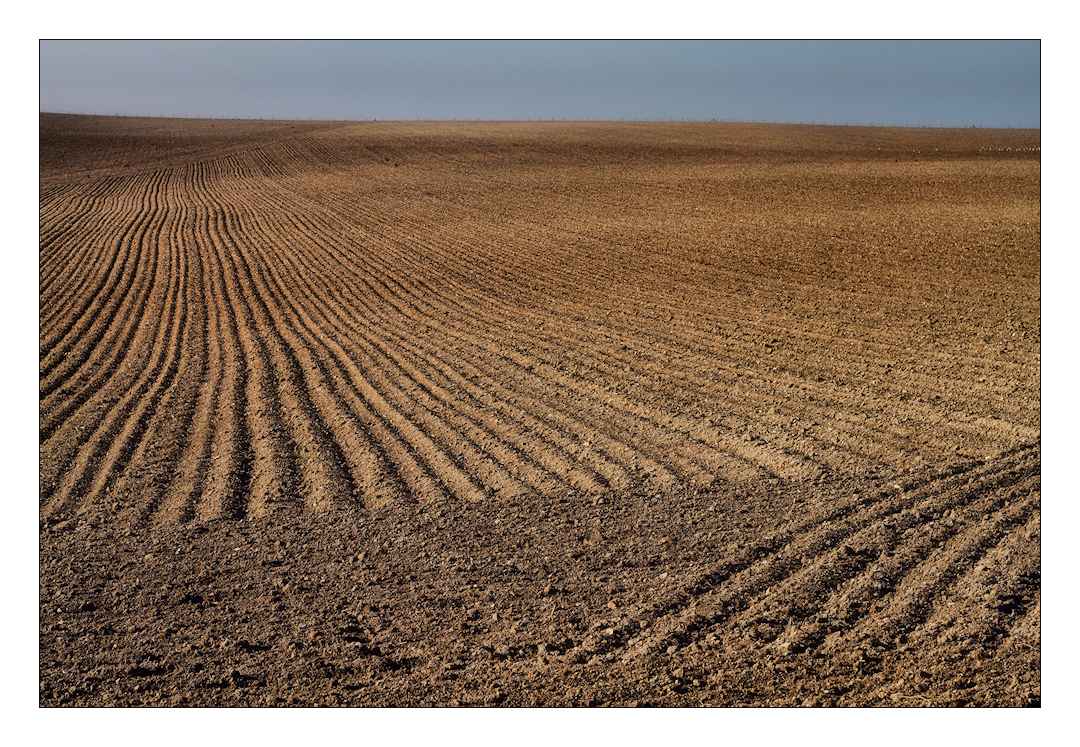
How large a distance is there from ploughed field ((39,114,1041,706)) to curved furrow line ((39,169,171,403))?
0.27ft

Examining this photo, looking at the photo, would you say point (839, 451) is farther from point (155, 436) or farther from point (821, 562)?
point (155, 436)

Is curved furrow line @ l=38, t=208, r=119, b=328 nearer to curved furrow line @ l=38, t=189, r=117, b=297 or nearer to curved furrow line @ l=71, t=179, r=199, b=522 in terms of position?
curved furrow line @ l=38, t=189, r=117, b=297

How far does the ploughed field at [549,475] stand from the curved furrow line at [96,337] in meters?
0.08

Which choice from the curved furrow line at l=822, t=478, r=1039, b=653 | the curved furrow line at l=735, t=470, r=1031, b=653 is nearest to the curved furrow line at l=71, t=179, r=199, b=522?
the curved furrow line at l=735, t=470, r=1031, b=653

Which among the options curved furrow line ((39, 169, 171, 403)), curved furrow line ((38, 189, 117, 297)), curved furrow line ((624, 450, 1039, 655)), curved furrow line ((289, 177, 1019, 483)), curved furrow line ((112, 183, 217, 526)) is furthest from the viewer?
curved furrow line ((38, 189, 117, 297))

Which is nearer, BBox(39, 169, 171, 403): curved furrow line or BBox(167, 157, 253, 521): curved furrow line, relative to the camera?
BBox(167, 157, 253, 521): curved furrow line

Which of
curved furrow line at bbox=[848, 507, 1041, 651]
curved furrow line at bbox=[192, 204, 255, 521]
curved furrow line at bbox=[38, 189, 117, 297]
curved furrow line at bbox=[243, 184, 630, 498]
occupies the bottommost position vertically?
curved furrow line at bbox=[848, 507, 1041, 651]

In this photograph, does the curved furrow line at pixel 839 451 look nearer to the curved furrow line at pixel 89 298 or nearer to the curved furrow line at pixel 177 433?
the curved furrow line at pixel 177 433

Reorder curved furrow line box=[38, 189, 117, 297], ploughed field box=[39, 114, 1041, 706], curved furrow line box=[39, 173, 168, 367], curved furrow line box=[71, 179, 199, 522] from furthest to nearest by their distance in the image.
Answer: curved furrow line box=[38, 189, 117, 297] < curved furrow line box=[39, 173, 168, 367] < curved furrow line box=[71, 179, 199, 522] < ploughed field box=[39, 114, 1041, 706]

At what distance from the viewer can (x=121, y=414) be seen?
7.60m

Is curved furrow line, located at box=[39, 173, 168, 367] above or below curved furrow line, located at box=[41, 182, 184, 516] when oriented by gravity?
above

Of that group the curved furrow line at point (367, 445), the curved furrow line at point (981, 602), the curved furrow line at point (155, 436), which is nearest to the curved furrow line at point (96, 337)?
the curved furrow line at point (155, 436)

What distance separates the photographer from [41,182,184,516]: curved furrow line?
6.00m

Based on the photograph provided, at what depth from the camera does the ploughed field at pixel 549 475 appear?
3.82 metres
